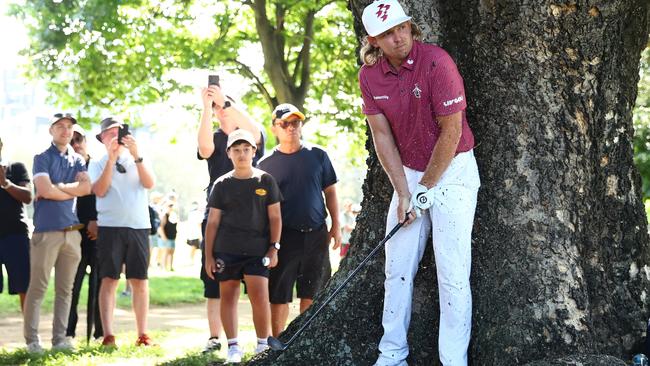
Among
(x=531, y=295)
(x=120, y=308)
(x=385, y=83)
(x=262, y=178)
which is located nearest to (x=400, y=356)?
(x=531, y=295)

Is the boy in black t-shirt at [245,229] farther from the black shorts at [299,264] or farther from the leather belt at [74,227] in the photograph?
the leather belt at [74,227]

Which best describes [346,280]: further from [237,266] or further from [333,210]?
[333,210]

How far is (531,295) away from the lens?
5.91 m

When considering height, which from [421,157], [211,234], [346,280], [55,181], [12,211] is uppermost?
[55,181]

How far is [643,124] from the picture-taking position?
2316 centimetres

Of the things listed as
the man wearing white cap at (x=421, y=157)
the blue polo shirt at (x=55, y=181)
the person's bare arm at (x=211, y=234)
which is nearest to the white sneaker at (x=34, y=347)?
the blue polo shirt at (x=55, y=181)

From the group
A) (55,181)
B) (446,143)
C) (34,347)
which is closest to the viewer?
(446,143)

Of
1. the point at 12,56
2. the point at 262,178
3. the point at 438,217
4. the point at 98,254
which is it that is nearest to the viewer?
the point at 438,217

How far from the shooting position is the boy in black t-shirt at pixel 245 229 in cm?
834

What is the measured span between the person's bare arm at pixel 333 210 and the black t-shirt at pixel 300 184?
0.36 ft

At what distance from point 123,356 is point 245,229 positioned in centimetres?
144

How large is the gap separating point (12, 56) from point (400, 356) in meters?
19.2

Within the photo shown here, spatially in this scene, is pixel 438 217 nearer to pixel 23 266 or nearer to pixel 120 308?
pixel 23 266

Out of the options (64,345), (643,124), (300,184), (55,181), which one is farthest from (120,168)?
(643,124)
